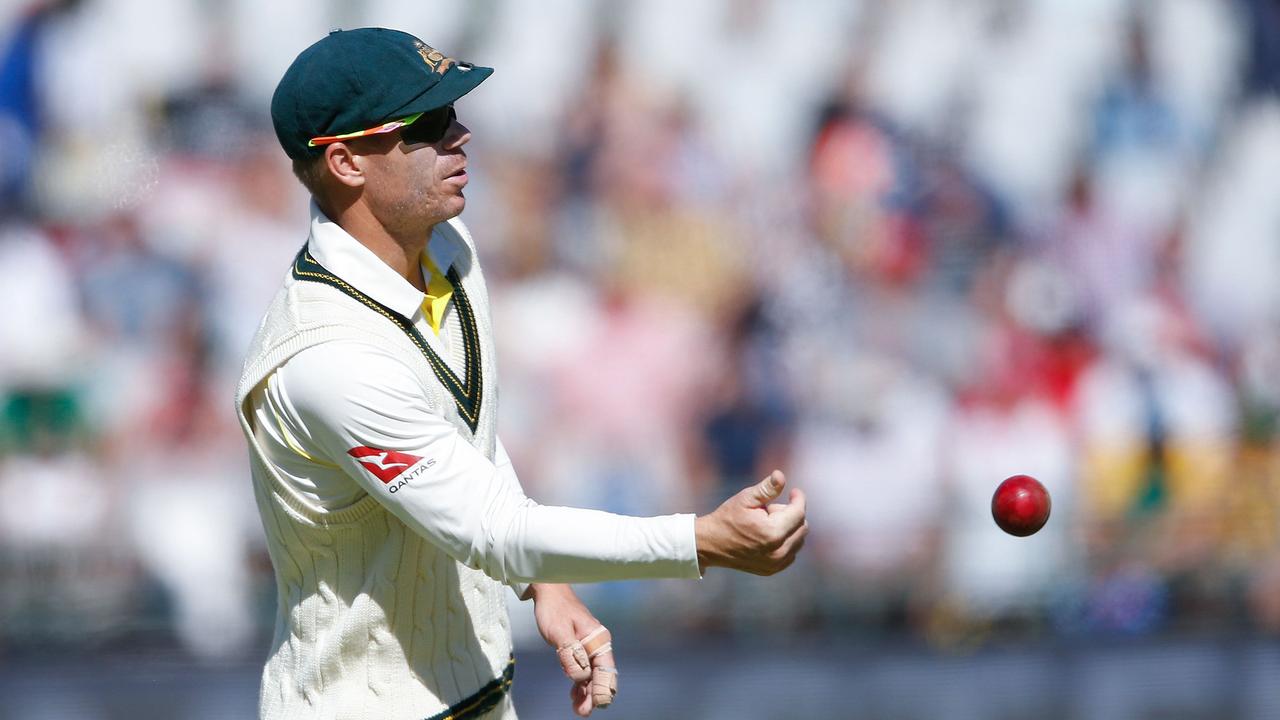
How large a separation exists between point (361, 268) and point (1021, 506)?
132cm

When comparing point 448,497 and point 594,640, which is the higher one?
point 448,497

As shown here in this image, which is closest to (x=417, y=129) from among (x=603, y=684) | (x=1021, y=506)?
(x=603, y=684)

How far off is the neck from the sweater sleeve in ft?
0.92

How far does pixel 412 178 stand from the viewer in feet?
9.37

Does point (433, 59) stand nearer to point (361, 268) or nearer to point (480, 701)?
point (361, 268)

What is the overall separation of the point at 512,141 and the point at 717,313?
1.35 m

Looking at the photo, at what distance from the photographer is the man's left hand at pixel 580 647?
292 centimetres

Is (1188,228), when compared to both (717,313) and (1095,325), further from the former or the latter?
(717,313)

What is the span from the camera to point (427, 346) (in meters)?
2.91

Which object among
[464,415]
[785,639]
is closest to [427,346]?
[464,415]

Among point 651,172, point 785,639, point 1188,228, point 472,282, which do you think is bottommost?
point 785,639

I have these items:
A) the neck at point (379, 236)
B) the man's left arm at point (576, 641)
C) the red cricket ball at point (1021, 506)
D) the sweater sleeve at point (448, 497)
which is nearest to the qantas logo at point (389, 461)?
the sweater sleeve at point (448, 497)

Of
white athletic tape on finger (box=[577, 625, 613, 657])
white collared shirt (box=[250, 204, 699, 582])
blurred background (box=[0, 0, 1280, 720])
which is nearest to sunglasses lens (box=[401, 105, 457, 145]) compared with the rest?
white collared shirt (box=[250, 204, 699, 582])

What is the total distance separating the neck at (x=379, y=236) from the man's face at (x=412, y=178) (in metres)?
0.02
